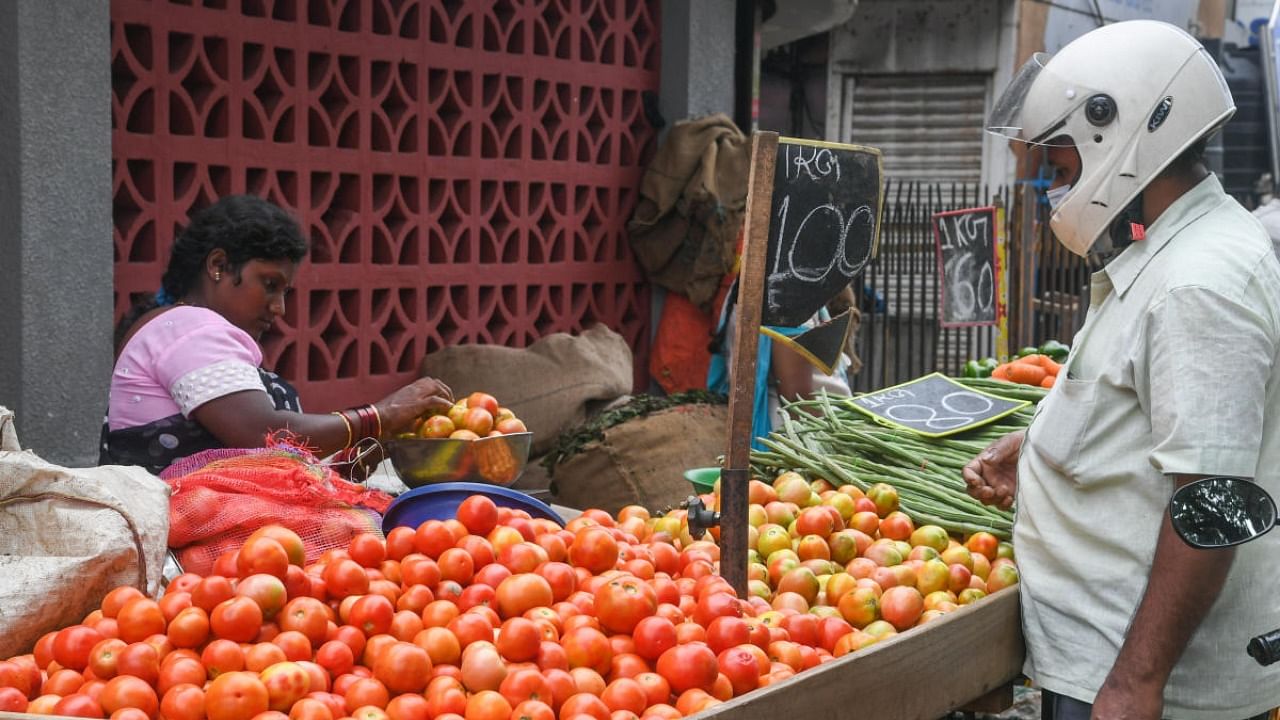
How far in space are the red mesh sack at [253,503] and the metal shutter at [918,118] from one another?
11031 millimetres

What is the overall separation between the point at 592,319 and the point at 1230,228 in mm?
5019

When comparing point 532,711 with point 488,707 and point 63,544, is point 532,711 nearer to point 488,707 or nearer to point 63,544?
point 488,707

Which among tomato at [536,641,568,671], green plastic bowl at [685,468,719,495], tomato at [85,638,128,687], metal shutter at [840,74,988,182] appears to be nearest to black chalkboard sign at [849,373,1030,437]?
green plastic bowl at [685,468,719,495]

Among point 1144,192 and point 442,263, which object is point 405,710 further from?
point 442,263

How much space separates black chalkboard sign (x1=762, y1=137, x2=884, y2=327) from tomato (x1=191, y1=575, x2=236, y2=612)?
1285 millimetres

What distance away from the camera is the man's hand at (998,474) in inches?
133

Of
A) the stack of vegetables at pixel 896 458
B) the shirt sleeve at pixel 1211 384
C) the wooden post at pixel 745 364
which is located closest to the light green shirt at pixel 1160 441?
the shirt sleeve at pixel 1211 384

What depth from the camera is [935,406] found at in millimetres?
4387

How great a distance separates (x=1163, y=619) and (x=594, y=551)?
1097mm

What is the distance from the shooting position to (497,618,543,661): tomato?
233 centimetres

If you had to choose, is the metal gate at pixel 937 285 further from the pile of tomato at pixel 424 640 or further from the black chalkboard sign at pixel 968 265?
the pile of tomato at pixel 424 640

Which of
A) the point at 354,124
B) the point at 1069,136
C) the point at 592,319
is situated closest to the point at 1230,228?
the point at 1069,136

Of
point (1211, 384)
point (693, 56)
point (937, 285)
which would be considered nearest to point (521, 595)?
point (1211, 384)

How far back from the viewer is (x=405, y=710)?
2.20 m
